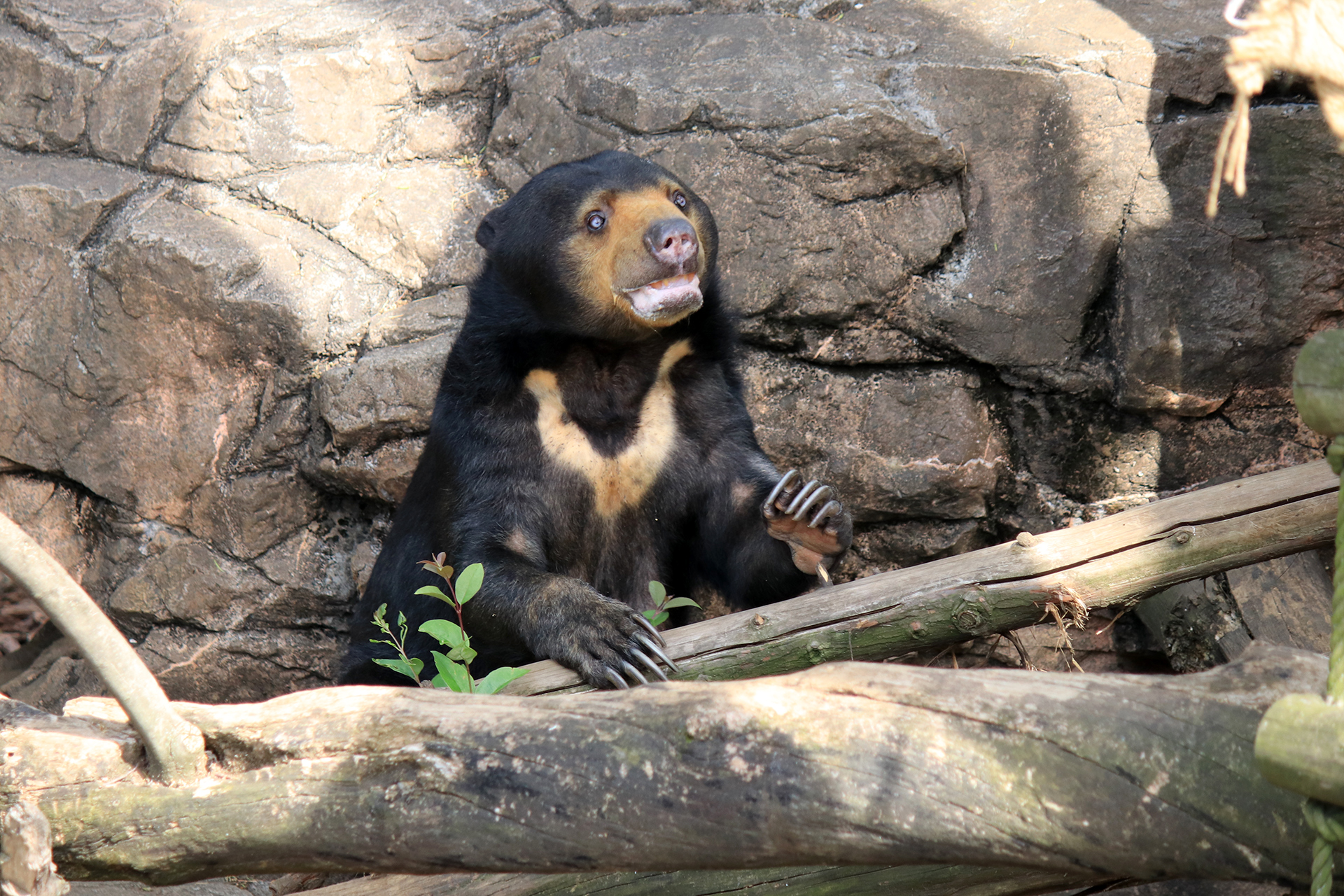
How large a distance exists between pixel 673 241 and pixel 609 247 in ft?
0.77

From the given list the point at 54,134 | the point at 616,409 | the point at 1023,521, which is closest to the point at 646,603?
the point at 616,409

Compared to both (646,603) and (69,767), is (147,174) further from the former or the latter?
(69,767)

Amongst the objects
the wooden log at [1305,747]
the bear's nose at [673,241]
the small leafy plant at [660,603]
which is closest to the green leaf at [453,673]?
the small leafy plant at [660,603]

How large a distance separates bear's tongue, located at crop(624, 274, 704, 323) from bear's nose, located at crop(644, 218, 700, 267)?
2.1 inches

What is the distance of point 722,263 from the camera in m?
4.36

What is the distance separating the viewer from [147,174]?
4770 millimetres

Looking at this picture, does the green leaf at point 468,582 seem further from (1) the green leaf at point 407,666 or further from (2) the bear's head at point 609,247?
(2) the bear's head at point 609,247

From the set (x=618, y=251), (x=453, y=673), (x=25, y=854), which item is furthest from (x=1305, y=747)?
(x=618, y=251)

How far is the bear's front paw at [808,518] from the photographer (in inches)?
128

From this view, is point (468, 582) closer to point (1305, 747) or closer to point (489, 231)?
point (489, 231)

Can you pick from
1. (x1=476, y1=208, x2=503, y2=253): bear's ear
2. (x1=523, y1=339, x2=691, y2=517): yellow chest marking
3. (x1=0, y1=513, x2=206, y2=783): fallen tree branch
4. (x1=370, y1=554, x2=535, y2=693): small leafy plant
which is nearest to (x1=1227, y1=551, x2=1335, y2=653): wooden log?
(x1=523, y1=339, x2=691, y2=517): yellow chest marking

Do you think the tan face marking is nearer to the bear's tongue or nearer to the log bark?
the bear's tongue

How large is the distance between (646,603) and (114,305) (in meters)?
2.33

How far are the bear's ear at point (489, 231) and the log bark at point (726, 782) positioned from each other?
199cm
